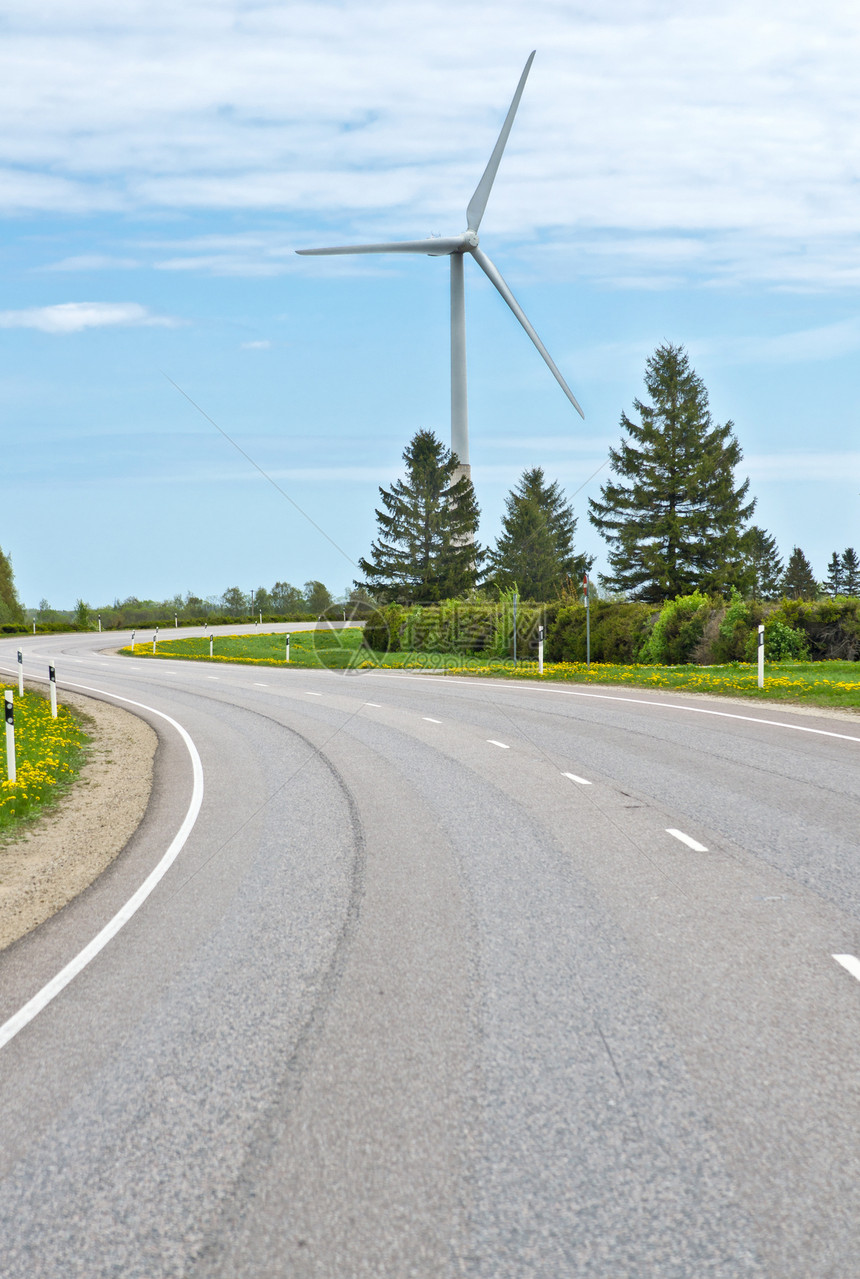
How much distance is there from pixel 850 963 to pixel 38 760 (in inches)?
459

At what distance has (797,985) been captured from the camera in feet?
16.7

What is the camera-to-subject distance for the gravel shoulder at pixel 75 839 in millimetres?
7570

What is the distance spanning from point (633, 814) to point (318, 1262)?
6.95 metres

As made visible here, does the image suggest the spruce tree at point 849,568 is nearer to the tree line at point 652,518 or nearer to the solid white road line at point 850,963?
the tree line at point 652,518

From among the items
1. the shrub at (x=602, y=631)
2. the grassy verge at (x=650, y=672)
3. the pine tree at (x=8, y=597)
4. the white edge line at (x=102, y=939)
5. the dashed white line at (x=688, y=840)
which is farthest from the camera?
the pine tree at (x=8, y=597)

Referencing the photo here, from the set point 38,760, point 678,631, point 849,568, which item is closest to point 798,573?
point 849,568

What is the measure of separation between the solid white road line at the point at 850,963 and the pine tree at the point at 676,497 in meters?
57.1

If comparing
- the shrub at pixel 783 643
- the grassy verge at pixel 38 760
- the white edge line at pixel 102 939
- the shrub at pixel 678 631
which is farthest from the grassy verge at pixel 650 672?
the white edge line at pixel 102 939

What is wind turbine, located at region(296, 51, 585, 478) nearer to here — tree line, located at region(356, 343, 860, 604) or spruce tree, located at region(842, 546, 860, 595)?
tree line, located at region(356, 343, 860, 604)

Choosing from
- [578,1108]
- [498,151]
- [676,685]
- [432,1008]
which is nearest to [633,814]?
[432,1008]

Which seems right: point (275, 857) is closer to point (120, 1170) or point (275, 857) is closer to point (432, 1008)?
point (432, 1008)

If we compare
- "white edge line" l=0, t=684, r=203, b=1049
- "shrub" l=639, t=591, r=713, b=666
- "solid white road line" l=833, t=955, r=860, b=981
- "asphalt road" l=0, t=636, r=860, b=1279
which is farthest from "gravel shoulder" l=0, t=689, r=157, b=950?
A: "shrub" l=639, t=591, r=713, b=666

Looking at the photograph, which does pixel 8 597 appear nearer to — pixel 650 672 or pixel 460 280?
pixel 460 280

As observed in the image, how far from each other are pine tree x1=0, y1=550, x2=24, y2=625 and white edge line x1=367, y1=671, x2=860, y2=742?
8520cm
